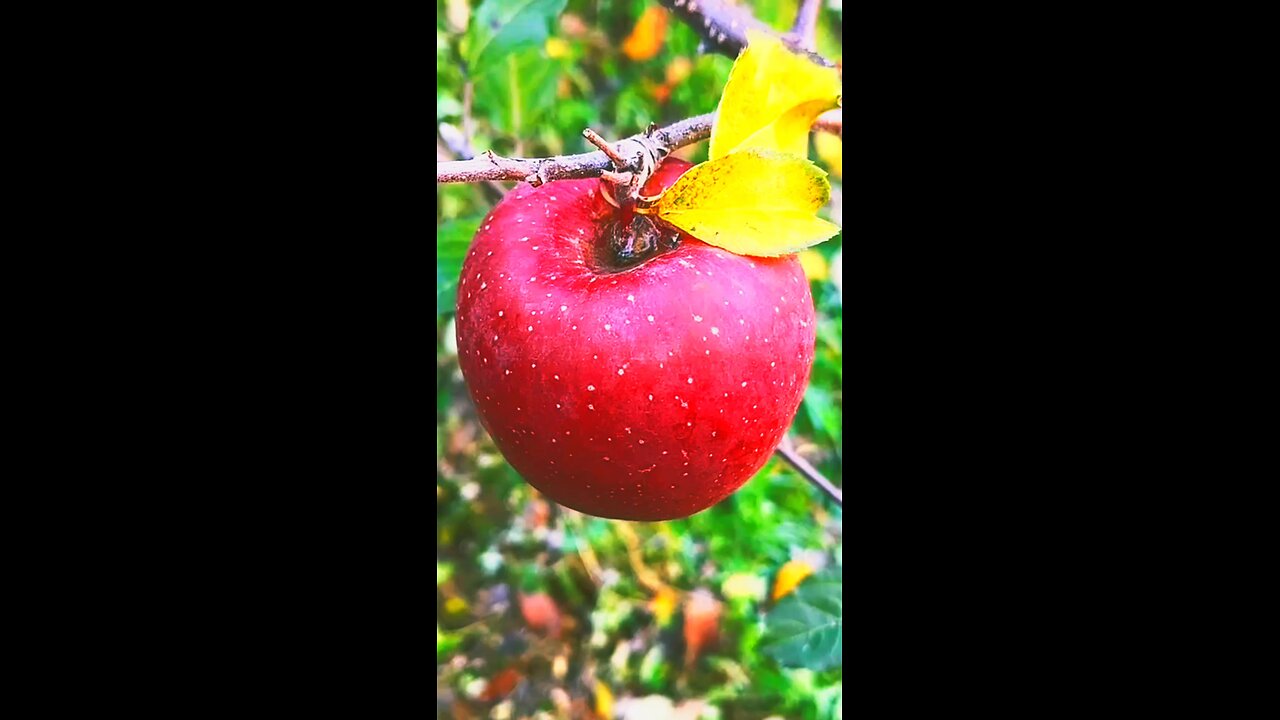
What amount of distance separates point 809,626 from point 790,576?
0.04 metres

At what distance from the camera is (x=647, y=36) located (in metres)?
0.93

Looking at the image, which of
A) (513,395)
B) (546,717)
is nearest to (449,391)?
(513,395)

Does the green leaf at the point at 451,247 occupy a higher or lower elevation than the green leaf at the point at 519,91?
lower

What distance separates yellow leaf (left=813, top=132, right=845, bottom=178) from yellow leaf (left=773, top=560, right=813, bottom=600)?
12.9 inches

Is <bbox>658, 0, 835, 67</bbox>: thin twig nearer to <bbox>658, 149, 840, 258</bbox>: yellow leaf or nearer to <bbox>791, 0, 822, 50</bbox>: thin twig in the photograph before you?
<bbox>791, 0, 822, 50</bbox>: thin twig

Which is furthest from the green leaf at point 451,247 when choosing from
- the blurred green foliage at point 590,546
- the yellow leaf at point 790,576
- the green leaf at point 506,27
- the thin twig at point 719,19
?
the yellow leaf at point 790,576

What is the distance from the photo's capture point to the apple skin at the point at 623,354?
Result: 76cm

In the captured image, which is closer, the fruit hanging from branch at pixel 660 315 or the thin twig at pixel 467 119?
the fruit hanging from branch at pixel 660 315

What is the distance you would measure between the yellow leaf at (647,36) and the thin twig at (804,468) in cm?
34

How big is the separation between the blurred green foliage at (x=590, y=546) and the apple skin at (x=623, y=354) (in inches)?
4.2

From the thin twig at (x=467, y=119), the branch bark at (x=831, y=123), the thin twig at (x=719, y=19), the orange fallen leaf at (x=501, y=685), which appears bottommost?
the orange fallen leaf at (x=501, y=685)

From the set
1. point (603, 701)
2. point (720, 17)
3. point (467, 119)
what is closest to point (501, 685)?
point (603, 701)

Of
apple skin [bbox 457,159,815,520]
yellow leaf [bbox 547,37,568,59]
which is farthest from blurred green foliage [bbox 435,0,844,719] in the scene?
apple skin [bbox 457,159,815,520]

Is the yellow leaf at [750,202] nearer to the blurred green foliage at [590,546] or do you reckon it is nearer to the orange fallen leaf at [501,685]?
the blurred green foliage at [590,546]
